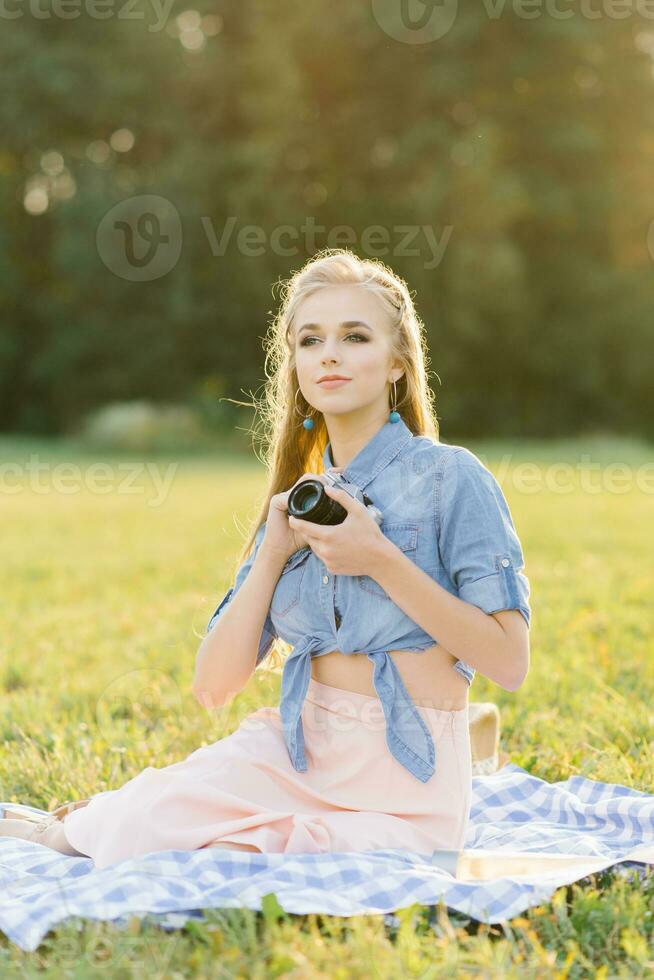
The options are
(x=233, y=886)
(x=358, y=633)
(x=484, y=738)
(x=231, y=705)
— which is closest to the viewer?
(x=233, y=886)

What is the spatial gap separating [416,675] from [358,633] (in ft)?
0.52

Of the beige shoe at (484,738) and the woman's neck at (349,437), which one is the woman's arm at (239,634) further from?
the beige shoe at (484,738)

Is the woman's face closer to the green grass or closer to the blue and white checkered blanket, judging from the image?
the green grass

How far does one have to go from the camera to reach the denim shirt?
2.48 metres

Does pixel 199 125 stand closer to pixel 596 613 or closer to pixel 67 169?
pixel 67 169

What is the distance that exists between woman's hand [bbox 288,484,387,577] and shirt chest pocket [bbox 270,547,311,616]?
23 cm

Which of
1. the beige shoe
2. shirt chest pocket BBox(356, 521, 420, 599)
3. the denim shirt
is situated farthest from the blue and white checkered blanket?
the beige shoe

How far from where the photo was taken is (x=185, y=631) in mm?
5781

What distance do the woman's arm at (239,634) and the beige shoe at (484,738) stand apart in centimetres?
100

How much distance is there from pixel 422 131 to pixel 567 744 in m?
22.2

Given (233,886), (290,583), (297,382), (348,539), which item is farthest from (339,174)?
(233,886)

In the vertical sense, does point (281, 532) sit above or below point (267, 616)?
above

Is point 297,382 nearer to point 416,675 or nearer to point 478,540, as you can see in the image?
point 478,540

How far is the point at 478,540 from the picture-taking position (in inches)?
97.5
